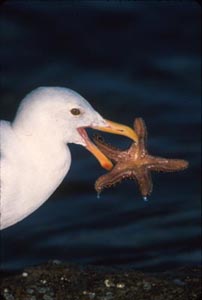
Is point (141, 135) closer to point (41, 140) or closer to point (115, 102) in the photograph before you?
point (41, 140)

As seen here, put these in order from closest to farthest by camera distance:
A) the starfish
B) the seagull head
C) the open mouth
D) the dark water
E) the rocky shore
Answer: the seagull head, the open mouth, the starfish, the rocky shore, the dark water

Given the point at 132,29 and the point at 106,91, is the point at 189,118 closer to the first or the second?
the point at 106,91

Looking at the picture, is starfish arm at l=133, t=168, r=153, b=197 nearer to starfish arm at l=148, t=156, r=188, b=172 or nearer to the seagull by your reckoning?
starfish arm at l=148, t=156, r=188, b=172

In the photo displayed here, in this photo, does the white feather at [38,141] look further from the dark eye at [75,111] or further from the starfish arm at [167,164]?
the starfish arm at [167,164]

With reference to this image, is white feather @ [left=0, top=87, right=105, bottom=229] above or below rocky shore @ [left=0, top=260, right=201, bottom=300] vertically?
above

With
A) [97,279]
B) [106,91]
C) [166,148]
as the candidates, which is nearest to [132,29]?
[106,91]

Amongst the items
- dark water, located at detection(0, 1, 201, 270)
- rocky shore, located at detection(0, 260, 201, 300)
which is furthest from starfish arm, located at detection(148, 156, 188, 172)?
dark water, located at detection(0, 1, 201, 270)

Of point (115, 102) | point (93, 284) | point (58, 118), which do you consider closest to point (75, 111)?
point (58, 118)

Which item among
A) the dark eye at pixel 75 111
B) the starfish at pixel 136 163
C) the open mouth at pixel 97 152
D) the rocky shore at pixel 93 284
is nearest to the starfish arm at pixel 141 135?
the starfish at pixel 136 163
